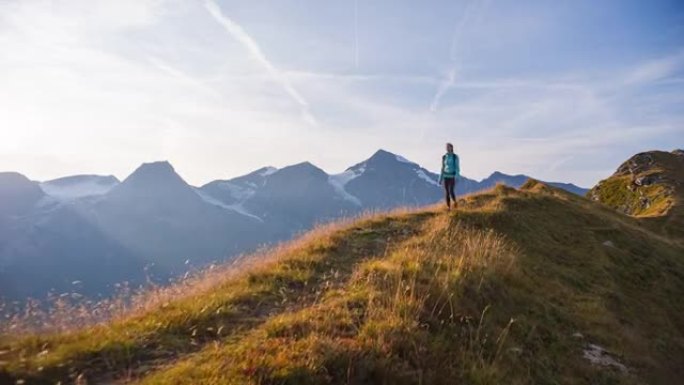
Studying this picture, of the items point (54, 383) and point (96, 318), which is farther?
point (96, 318)

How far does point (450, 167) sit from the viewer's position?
953 inches

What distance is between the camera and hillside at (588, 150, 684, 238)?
43.2 metres

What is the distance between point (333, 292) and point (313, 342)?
3.34 m

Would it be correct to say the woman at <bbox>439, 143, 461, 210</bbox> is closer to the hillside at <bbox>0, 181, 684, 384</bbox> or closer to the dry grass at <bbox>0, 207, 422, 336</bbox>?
the hillside at <bbox>0, 181, 684, 384</bbox>

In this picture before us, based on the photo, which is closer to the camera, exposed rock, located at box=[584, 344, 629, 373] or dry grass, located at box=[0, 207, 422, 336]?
dry grass, located at box=[0, 207, 422, 336]

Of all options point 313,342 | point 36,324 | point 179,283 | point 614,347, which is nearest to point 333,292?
point 313,342

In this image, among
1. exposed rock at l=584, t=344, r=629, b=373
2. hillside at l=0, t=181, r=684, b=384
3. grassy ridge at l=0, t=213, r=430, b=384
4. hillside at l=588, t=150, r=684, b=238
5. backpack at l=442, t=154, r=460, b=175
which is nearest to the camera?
hillside at l=0, t=181, r=684, b=384

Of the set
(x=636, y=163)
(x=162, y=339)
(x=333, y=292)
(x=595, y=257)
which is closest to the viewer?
(x=162, y=339)

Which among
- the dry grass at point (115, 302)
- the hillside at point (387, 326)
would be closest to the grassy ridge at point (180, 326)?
the hillside at point (387, 326)

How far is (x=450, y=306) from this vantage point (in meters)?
9.25

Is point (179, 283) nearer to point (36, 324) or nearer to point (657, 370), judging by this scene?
point (36, 324)

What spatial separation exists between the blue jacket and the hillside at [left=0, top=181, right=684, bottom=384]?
4.79 m

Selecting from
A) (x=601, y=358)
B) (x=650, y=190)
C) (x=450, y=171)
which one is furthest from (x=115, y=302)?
(x=650, y=190)

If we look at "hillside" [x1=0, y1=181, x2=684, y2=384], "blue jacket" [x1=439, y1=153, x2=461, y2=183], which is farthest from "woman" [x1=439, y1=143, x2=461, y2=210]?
"hillside" [x1=0, y1=181, x2=684, y2=384]
